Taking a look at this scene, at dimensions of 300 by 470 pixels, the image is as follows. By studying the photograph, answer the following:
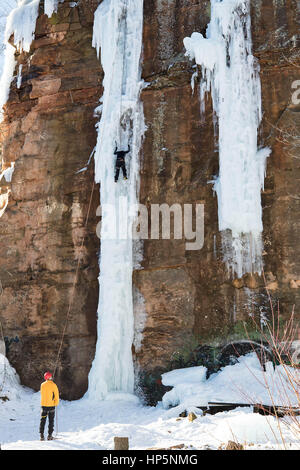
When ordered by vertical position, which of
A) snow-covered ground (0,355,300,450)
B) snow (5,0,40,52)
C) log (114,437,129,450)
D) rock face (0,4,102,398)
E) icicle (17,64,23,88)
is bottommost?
snow-covered ground (0,355,300,450)

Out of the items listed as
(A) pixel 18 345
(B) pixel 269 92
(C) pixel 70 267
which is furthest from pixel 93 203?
(B) pixel 269 92

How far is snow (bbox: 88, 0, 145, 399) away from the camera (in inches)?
510

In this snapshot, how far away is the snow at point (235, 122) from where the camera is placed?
12.8m

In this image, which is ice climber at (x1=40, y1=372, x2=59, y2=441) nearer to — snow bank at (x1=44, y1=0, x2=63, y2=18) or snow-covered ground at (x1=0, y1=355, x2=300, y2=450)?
snow-covered ground at (x1=0, y1=355, x2=300, y2=450)

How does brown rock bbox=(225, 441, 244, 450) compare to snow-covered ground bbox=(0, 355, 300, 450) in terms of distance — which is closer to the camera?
brown rock bbox=(225, 441, 244, 450)

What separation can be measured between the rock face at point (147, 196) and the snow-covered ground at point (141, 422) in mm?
868

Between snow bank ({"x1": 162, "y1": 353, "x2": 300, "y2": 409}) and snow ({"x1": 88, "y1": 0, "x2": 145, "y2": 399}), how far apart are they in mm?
1491

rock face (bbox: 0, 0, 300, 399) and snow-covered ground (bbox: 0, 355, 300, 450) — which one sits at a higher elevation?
rock face (bbox: 0, 0, 300, 399)

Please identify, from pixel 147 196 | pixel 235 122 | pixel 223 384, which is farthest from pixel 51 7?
pixel 223 384

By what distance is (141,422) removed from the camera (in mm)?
10547

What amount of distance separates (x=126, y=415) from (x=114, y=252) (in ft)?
13.6

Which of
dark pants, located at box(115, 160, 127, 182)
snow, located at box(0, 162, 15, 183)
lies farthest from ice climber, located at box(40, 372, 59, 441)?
snow, located at box(0, 162, 15, 183)

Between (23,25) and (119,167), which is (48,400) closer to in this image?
(119,167)

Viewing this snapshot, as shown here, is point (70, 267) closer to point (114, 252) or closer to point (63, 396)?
point (114, 252)
